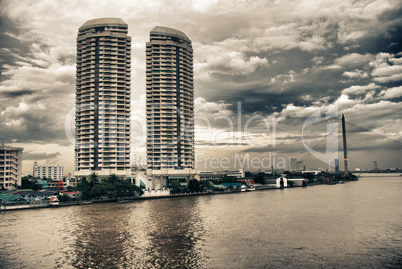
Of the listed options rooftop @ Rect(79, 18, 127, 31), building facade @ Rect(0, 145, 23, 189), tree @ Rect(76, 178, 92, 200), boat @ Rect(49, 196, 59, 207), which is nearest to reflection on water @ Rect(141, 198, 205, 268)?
boat @ Rect(49, 196, 59, 207)

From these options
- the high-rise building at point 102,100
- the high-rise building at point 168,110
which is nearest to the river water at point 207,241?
the high-rise building at point 102,100

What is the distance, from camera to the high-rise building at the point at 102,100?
325 feet

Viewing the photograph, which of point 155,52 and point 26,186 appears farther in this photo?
point 155,52

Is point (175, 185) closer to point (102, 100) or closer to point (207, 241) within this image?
point (102, 100)

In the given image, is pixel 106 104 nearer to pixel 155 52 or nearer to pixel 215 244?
pixel 155 52

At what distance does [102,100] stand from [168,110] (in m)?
23.3

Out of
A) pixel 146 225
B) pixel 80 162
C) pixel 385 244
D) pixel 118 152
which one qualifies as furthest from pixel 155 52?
pixel 385 244

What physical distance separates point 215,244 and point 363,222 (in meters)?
22.1

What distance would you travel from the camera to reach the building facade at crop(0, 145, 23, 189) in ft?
312

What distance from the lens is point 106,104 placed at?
100375 mm

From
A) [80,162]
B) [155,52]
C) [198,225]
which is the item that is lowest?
[198,225]

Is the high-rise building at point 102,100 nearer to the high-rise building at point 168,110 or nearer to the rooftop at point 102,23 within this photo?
the rooftop at point 102,23

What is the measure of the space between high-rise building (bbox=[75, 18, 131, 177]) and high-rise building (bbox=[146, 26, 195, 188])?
10.9 meters

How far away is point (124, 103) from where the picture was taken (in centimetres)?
10319
